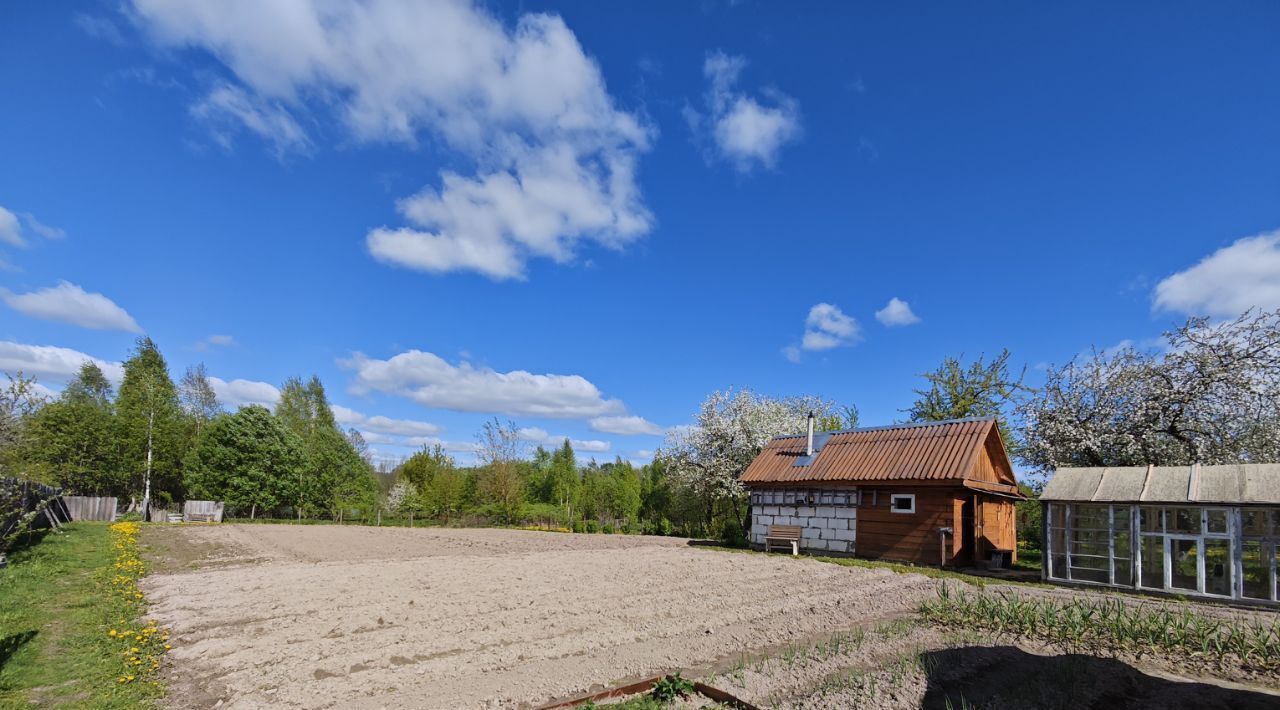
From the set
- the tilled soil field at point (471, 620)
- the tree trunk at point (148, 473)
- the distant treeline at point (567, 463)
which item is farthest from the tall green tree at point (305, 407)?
the tilled soil field at point (471, 620)

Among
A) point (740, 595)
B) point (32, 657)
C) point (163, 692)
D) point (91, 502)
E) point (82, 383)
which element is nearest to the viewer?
point (163, 692)

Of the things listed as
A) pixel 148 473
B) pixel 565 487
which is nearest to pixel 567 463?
pixel 565 487

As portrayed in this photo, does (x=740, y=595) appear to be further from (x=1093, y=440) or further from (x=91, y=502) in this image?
(x=91, y=502)

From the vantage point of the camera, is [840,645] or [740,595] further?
[740,595]

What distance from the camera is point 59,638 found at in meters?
8.00

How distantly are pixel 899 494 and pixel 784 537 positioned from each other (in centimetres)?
457

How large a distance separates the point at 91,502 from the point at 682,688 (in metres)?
42.8

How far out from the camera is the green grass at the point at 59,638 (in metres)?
5.95

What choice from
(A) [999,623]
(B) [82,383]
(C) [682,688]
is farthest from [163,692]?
(B) [82,383]

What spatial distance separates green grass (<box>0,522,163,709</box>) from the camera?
5.95 metres

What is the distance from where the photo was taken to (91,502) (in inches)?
1339

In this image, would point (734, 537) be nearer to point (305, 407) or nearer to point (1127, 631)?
A: point (1127, 631)

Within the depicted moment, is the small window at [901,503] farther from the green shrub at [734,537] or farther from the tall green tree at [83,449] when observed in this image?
the tall green tree at [83,449]

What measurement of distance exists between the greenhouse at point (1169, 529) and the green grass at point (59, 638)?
57.7 feet
